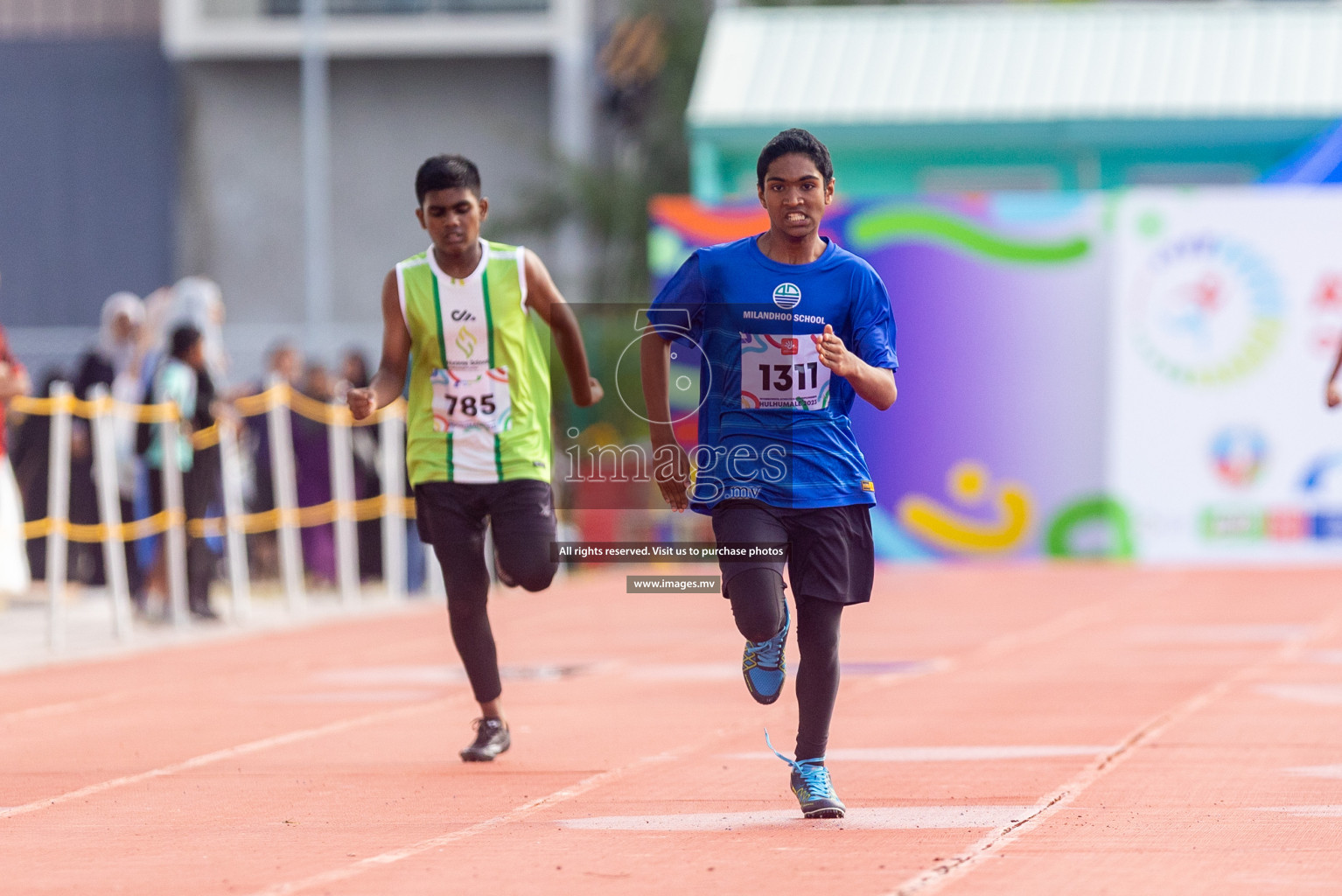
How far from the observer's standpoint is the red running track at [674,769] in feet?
19.7

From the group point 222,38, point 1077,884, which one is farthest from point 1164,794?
point 222,38

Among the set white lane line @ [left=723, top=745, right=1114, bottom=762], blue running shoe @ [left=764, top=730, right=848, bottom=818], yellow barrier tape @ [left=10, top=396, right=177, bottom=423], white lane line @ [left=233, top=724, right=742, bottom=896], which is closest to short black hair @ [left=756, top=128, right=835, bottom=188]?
blue running shoe @ [left=764, top=730, right=848, bottom=818]

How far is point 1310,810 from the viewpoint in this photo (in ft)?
22.9

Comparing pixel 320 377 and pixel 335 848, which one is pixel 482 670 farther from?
pixel 320 377

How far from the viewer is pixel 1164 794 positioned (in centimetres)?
740

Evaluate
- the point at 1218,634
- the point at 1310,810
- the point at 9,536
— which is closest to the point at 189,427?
the point at 9,536

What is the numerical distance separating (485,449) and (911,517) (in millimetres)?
16454

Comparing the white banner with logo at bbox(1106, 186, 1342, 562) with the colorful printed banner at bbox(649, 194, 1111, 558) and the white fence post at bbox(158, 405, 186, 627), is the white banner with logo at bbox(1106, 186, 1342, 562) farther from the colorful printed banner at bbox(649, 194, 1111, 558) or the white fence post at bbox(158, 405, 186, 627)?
the white fence post at bbox(158, 405, 186, 627)

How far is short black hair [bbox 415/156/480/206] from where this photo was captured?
26.2 ft

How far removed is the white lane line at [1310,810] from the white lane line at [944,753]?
4.75ft

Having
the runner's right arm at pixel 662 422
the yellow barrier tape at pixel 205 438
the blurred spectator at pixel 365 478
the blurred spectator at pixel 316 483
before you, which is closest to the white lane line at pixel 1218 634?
the yellow barrier tape at pixel 205 438

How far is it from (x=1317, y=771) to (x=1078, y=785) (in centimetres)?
90

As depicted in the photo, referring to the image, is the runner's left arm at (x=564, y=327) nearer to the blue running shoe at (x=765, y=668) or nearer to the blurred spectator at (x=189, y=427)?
the blue running shoe at (x=765, y=668)

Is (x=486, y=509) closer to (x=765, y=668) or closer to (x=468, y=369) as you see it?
(x=468, y=369)
